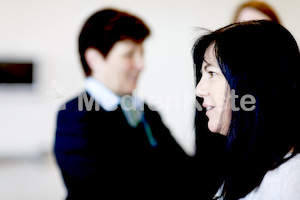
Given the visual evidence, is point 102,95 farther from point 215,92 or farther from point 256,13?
point 256,13

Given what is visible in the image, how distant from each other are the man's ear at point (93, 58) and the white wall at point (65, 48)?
0.80 meters

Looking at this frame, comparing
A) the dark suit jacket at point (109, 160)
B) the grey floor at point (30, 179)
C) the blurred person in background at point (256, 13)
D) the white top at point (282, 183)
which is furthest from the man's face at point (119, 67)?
the grey floor at point (30, 179)

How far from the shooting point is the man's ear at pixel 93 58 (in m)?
1.27

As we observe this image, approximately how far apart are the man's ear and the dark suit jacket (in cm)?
21

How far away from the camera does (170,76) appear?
83.6 inches

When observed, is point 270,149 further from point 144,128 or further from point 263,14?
point 263,14

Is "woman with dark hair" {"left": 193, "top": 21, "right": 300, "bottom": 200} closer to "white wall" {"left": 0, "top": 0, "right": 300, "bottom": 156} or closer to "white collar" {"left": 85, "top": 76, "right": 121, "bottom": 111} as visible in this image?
"white collar" {"left": 85, "top": 76, "right": 121, "bottom": 111}

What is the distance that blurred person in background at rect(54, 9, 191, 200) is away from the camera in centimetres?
102

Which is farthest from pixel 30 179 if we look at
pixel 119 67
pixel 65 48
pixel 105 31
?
pixel 105 31

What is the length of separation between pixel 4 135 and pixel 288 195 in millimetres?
1993

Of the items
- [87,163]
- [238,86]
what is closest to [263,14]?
[238,86]

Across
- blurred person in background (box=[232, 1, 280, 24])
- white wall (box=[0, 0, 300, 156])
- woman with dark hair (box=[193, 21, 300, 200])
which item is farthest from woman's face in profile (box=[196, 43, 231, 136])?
white wall (box=[0, 0, 300, 156])

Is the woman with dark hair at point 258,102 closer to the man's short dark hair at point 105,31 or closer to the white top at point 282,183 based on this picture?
the white top at point 282,183

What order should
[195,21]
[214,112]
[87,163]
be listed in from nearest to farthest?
[214,112] < [87,163] < [195,21]
